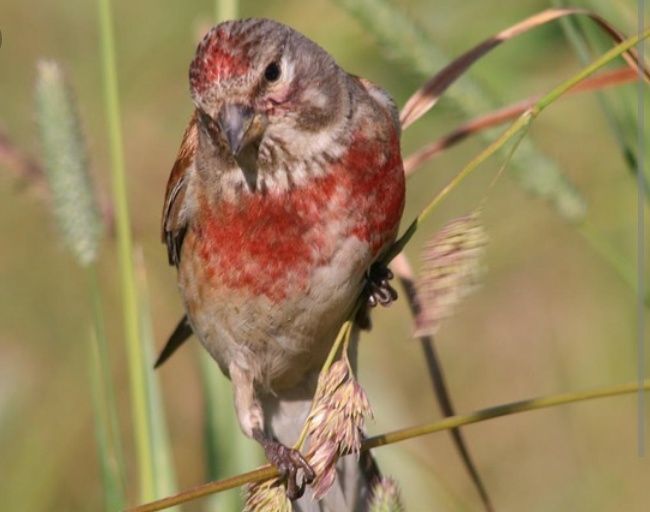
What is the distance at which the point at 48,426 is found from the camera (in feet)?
16.0

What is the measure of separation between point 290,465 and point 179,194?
38.9 inches

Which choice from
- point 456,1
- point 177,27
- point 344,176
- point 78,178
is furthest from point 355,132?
point 177,27

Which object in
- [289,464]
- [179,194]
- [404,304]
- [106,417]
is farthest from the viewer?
[404,304]

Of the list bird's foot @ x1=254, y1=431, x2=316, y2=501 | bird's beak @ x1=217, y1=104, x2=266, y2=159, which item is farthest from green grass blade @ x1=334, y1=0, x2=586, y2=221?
bird's foot @ x1=254, y1=431, x2=316, y2=501

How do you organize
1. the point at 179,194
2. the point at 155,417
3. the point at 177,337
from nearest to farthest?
the point at 155,417, the point at 179,194, the point at 177,337

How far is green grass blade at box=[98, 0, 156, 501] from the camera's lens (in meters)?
2.64

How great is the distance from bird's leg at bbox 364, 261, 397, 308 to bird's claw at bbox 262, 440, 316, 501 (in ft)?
1.30

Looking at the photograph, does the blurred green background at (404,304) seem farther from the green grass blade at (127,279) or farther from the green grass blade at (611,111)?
the green grass blade at (127,279)

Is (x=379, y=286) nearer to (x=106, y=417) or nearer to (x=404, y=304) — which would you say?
(x=106, y=417)

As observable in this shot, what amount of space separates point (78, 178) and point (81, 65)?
350 centimetres

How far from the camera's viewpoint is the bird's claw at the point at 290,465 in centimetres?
258

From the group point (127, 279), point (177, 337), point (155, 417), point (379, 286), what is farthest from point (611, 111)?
point (177, 337)

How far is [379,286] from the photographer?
3.22 metres

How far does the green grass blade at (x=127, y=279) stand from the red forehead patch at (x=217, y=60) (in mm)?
254
